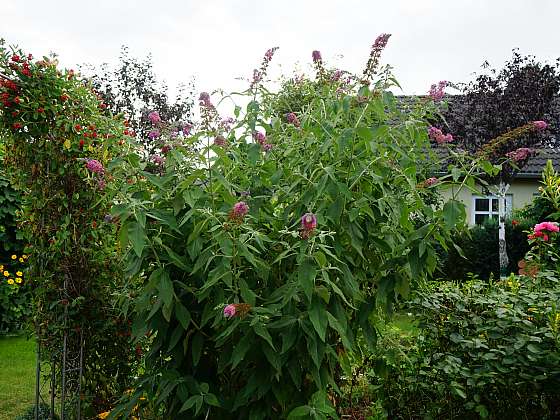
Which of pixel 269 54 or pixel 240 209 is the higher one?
pixel 269 54

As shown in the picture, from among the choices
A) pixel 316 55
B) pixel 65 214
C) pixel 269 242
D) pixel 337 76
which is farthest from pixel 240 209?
pixel 65 214

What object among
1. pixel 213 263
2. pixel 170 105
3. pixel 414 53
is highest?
pixel 170 105

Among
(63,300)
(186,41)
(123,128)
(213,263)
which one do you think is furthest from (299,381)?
(186,41)

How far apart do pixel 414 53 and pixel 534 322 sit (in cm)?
315

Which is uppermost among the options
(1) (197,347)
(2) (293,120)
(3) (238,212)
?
(2) (293,120)

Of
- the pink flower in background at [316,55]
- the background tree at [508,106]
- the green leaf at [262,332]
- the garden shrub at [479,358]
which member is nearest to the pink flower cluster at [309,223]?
the green leaf at [262,332]

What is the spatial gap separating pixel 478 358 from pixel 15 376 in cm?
426

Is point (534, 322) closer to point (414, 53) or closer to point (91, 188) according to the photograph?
point (91, 188)

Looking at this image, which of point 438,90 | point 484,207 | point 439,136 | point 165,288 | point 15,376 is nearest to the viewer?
point 165,288

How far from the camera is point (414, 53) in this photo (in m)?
5.49

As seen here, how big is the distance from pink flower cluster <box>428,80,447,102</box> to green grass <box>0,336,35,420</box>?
2.89 m

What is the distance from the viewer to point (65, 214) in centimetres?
333

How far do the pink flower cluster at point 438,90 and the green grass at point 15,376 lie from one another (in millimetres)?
2895

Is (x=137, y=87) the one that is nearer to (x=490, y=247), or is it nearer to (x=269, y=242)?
(x=490, y=247)
